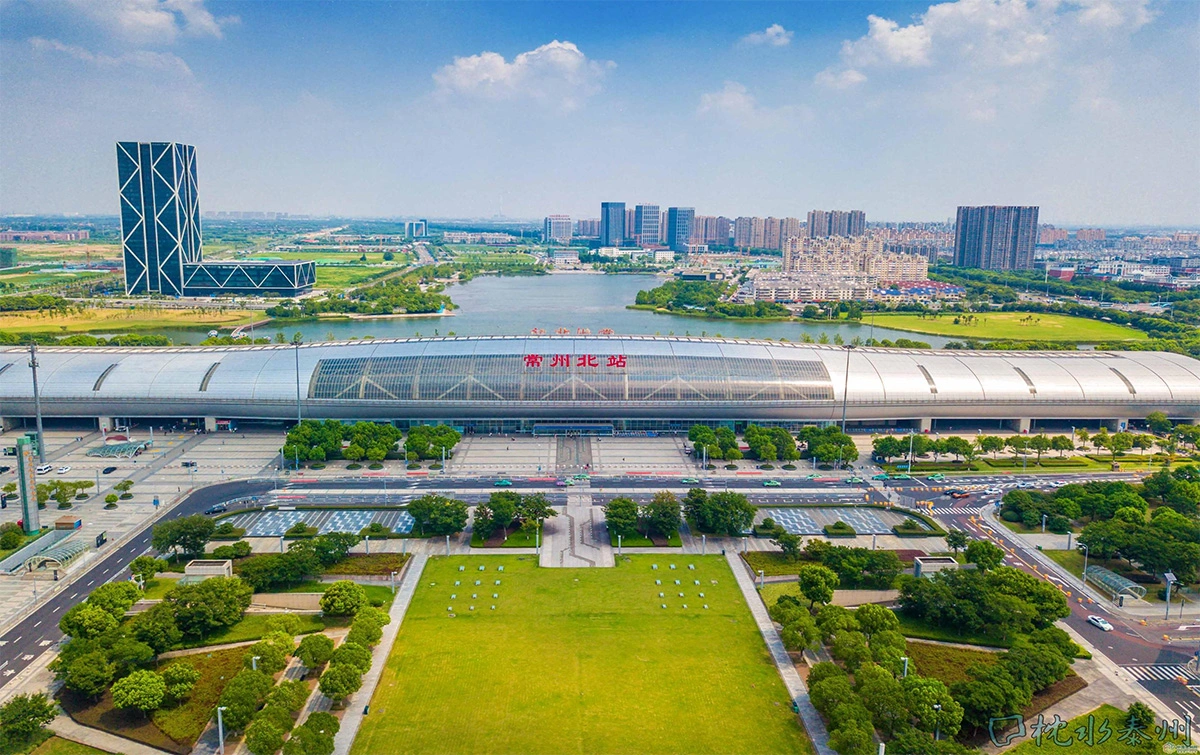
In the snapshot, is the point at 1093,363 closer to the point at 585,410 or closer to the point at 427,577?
the point at 585,410

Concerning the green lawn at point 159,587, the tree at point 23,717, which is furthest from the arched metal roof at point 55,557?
the tree at point 23,717

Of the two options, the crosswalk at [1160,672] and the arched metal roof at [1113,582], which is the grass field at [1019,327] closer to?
the arched metal roof at [1113,582]

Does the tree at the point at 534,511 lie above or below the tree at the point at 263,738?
above

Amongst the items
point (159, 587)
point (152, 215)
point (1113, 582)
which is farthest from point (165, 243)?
point (1113, 582)

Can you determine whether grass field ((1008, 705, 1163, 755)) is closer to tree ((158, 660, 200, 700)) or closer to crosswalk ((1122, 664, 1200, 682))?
crosswalk ((1122, 664, 1200, 682))

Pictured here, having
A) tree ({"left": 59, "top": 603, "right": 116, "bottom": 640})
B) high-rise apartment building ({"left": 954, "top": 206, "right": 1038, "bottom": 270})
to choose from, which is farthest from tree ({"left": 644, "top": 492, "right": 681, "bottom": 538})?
high-rise apartment building ({"left": 954, "top": 206, "right": 1038, "bottom": 270})

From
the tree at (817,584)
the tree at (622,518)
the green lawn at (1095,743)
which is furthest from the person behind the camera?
the tree at (622,518)

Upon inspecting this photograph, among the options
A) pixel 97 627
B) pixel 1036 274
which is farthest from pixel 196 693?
pixel 1036 274
